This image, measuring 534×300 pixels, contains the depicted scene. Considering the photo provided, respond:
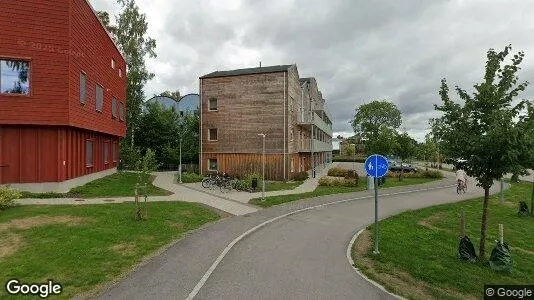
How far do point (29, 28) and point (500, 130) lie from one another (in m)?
22.0

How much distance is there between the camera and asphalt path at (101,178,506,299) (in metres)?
7.56

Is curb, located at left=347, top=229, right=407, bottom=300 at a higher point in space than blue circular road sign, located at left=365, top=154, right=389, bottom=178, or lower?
lower

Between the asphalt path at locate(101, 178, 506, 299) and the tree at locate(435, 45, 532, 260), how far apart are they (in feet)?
15.1

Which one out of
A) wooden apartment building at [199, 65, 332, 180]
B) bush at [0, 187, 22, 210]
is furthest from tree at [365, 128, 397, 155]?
bush at [0, 187, 22, 210]

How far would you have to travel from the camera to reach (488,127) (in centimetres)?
1006

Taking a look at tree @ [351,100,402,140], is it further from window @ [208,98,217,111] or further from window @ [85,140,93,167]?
window @ [85,140,93,167]

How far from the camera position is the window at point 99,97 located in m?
25.8

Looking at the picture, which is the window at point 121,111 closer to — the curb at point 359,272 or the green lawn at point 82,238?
the green lawn at point 82,238

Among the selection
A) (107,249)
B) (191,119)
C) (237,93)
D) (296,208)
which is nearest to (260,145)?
(237,93)

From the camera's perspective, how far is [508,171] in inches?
392

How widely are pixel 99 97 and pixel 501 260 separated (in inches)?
1017

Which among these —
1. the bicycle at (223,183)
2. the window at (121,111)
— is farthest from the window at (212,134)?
the bicycle at (223,183)

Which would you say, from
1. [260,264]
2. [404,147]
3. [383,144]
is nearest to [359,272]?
[260,264]

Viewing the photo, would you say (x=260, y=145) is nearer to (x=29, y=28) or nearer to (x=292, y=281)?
(x=29, y=28)
